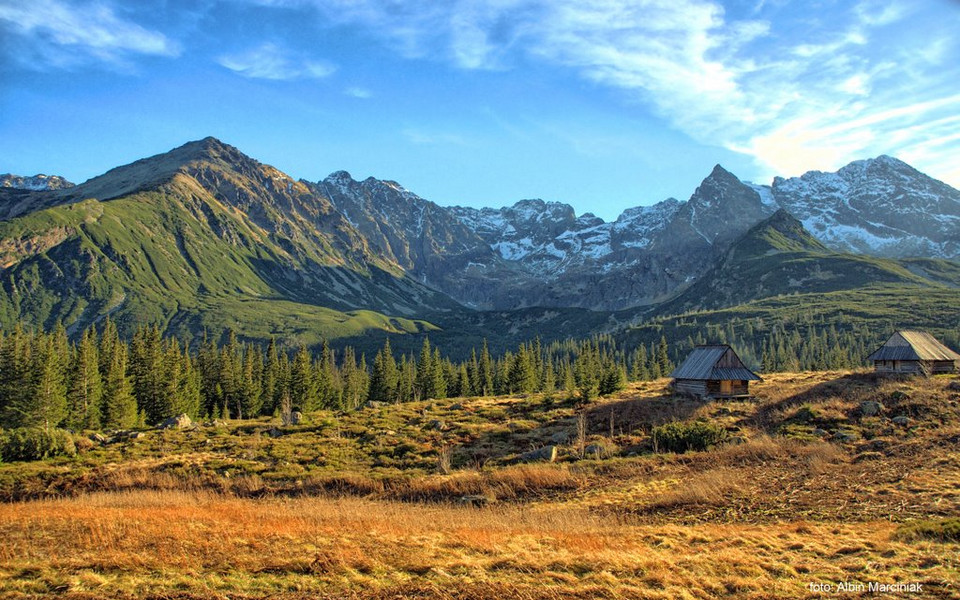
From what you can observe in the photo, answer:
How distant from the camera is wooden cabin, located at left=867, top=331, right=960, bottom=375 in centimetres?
5666

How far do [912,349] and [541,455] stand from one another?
49.5m

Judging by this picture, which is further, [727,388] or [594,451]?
[727,388]

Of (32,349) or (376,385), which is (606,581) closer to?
(32,349)

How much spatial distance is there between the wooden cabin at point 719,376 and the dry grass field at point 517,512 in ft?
26.2

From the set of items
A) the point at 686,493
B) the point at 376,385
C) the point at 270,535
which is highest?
the point at 270,535

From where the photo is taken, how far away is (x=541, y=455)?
111 feet

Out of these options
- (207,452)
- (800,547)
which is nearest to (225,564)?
(800,547)

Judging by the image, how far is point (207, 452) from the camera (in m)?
40.7

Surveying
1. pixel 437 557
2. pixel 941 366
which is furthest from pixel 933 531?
pixel 941 366

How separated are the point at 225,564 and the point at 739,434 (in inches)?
1335

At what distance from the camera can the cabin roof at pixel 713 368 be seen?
53.8m

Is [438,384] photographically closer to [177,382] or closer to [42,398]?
[177,382]

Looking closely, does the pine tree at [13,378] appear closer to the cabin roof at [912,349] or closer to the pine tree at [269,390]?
the pine tree at [269,390]

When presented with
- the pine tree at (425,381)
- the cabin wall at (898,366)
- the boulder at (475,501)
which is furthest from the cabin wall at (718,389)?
the pine tree at (425,381)
